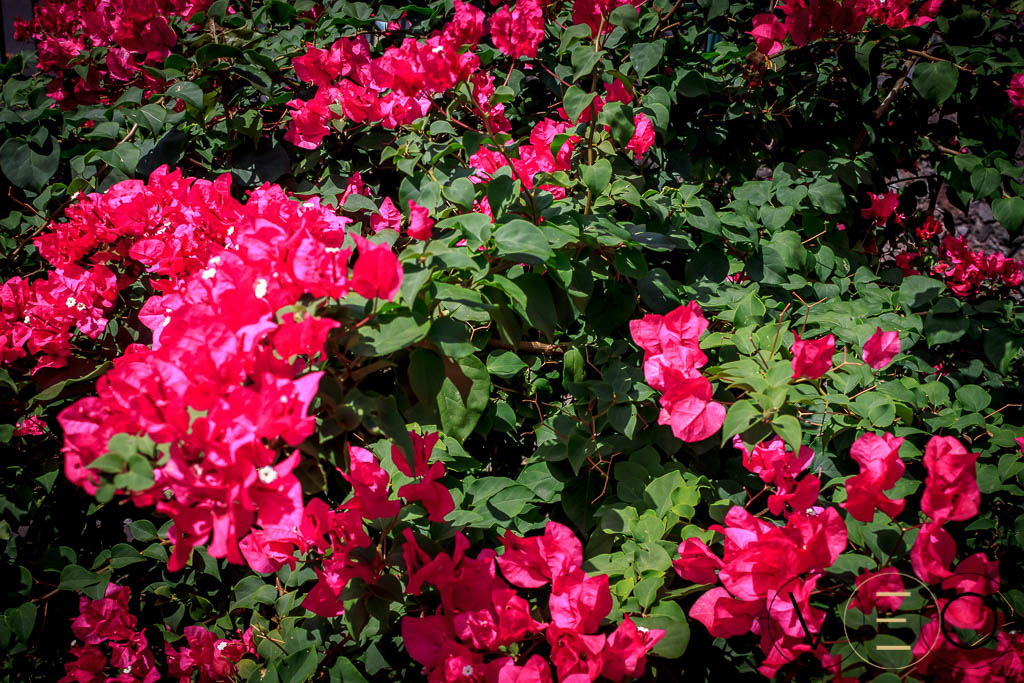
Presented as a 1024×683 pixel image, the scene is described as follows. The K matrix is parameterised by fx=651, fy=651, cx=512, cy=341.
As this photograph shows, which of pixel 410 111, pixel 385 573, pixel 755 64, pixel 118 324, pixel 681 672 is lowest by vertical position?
pixel 681 672

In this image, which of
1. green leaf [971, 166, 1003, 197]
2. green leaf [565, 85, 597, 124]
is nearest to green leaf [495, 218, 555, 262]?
green leaf [565, 85, 597, 124]

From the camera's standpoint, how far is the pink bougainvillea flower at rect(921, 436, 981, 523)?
0.72 metres

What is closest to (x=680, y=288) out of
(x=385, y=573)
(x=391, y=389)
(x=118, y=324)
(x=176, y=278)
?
(x=391, y=389)

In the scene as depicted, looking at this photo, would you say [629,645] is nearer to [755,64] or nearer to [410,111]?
[410,111]

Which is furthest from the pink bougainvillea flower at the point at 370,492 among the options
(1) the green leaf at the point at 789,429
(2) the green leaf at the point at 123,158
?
(2) the green leaf at the point at 123,158

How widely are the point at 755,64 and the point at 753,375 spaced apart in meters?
1.09

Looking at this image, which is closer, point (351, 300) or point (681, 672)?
point (351, 300)

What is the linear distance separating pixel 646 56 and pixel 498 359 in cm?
80

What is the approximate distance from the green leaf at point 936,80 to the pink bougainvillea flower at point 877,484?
97 cm

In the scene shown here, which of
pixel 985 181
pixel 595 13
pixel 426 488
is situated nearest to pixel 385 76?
pixel 595 13

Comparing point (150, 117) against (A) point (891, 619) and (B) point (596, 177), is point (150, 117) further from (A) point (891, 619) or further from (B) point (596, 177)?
(A) point (891, 619)

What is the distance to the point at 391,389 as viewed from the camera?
0.86 m

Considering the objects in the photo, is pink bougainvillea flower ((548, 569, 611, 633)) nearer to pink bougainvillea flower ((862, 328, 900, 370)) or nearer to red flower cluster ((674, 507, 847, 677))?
red flower cluster ((674, 507, 847, 677))

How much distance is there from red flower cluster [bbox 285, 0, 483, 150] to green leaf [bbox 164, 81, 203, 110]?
0.18 meters
